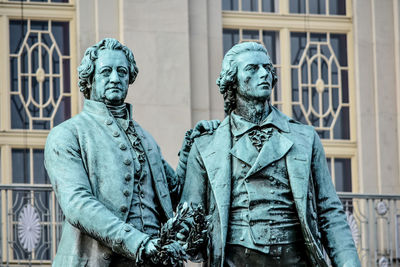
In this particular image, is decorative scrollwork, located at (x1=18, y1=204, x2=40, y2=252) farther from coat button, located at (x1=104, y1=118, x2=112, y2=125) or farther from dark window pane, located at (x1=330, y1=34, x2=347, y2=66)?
coat button, located at (x1=104, y1=118, x2=112, y2=125)

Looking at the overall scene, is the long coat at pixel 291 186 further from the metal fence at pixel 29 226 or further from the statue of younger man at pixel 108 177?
the metal fence at pixel 29 226

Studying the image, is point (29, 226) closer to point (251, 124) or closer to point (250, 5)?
point (250, 5)

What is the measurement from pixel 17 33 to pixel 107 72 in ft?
27.7

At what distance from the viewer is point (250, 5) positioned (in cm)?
2380

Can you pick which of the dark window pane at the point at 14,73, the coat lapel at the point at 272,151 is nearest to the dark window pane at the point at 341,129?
the dark window pane at the point at 14,73

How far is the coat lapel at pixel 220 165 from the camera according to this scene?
14.4 metres

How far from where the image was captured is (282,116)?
49.0 ft

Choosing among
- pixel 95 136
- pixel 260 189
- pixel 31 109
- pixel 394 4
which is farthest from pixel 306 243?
pixel 394 4

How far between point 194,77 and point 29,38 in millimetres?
1974

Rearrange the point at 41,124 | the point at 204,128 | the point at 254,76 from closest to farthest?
the point at 254,76
the point at 204,128
the point at 41,124

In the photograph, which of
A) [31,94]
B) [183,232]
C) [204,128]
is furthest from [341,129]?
[183,232]

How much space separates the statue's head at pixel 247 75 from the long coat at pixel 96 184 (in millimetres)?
726

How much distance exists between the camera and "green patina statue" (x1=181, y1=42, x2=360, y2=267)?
1436cm

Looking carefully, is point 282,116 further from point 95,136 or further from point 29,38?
point 29,38
